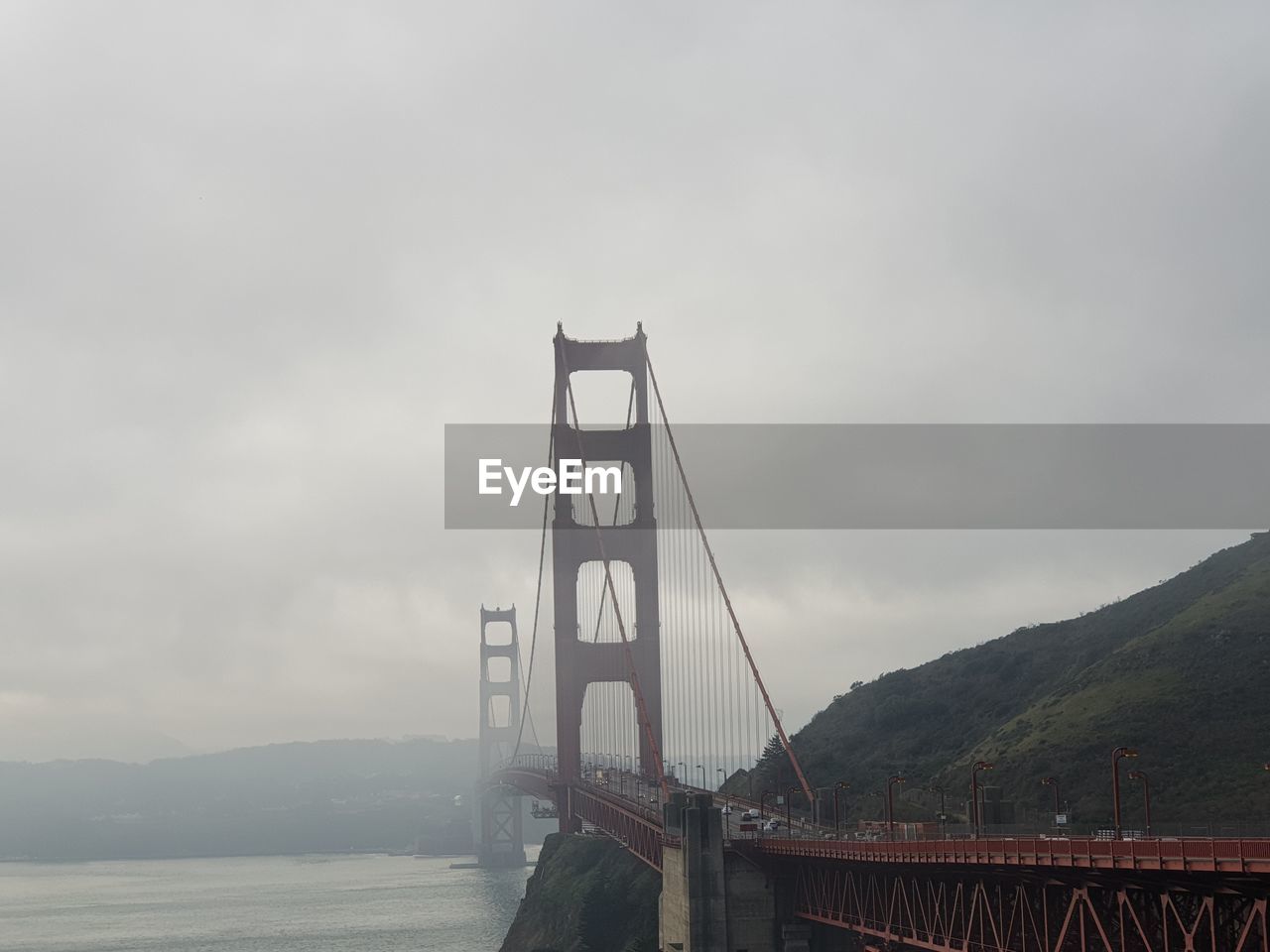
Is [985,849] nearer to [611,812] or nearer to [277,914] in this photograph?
[611,812]

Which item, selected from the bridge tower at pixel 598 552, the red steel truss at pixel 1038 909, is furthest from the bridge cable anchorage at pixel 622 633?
the red steel truss at pixel 1038 909

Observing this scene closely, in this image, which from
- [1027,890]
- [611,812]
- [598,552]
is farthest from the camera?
[598,552]

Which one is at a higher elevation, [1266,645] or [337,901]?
[1266,645]

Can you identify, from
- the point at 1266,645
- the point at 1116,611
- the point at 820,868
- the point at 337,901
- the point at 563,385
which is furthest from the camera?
the point at 337,901

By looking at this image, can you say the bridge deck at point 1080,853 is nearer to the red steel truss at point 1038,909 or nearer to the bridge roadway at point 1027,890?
the bridge roadway at point 1027,890

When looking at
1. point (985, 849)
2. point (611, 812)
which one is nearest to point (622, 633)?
point (611, 812)

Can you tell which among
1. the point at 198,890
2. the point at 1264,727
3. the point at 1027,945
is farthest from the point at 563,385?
the point at 198,890

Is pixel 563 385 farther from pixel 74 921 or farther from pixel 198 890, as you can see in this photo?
pixel 198 890
